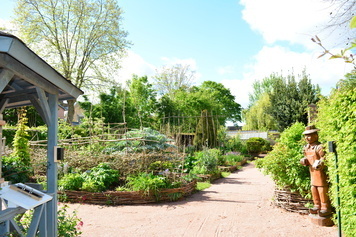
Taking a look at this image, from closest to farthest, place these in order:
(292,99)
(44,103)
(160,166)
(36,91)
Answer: (44,103) → (36,91) → (160,166) → (292,99)

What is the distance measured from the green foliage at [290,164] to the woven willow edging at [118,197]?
2.62 metres

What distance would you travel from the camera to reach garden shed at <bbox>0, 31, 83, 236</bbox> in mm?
3084

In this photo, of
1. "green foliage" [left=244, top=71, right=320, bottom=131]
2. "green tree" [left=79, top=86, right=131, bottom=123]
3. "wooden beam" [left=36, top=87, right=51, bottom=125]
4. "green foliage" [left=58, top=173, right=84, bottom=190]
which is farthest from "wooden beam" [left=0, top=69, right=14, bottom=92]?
"green tree" [left=79, top=86, right=131, bottom=123]

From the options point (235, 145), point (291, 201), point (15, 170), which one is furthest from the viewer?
point (235, 145)

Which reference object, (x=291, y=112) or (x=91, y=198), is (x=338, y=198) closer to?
(x=91, y=198)

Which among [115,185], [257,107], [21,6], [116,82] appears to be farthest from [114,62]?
[257,107]

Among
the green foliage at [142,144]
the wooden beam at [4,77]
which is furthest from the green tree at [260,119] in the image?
the wooden beam at [4,77]

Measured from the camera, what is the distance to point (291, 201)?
662 centimetres

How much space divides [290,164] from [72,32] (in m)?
Result: 19.9

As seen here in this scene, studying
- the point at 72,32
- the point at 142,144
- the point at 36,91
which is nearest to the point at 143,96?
the point at 72,32

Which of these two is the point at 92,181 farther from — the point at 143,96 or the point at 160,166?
the point at 143,96

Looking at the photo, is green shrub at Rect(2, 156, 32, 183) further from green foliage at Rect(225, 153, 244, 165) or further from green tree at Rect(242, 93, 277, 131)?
green tree at Rect(242, 93, 277, 131)

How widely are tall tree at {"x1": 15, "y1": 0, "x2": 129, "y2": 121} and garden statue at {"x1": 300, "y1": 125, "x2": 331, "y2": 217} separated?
17.6 meters

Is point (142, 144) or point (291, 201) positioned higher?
point (142, 144)
